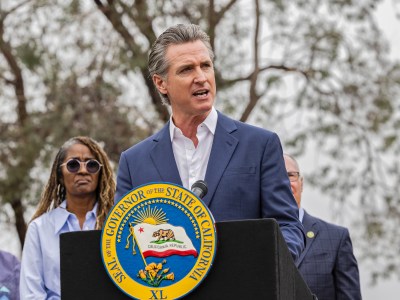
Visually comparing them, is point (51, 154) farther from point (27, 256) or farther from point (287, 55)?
point (27, 256)

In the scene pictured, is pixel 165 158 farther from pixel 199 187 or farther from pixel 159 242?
pixel 159 242

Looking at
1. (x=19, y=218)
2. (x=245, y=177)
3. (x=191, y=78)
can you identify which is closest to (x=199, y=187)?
(x=245, y=177)

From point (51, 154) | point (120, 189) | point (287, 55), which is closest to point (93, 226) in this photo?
point (120, 189)

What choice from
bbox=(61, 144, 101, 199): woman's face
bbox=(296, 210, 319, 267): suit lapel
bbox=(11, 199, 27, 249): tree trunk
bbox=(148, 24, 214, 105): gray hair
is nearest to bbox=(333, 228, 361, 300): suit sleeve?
bbox=(296, 210, 319, 267): suit lapel

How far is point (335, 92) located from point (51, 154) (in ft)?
13.2

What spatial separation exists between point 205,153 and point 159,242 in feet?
2.96

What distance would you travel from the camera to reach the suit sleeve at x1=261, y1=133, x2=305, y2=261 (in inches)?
158

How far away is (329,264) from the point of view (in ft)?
22.1

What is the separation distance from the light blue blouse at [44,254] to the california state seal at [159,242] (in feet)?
8.89

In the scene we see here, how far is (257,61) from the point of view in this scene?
14867 mm

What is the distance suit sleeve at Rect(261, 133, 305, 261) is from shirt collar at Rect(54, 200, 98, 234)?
8.45 feet

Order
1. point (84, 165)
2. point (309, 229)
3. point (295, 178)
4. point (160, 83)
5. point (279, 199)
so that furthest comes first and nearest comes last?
point (295, 178), point (309, 229), point (84, 165), point (160, 83), point (279, 199)

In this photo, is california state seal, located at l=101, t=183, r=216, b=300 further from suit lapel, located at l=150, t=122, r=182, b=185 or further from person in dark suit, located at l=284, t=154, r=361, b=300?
person in dark suit, located at l=284, t=154, r=361, b=300

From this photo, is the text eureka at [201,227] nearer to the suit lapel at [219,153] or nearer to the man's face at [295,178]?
the suit lapel at [219,153]
